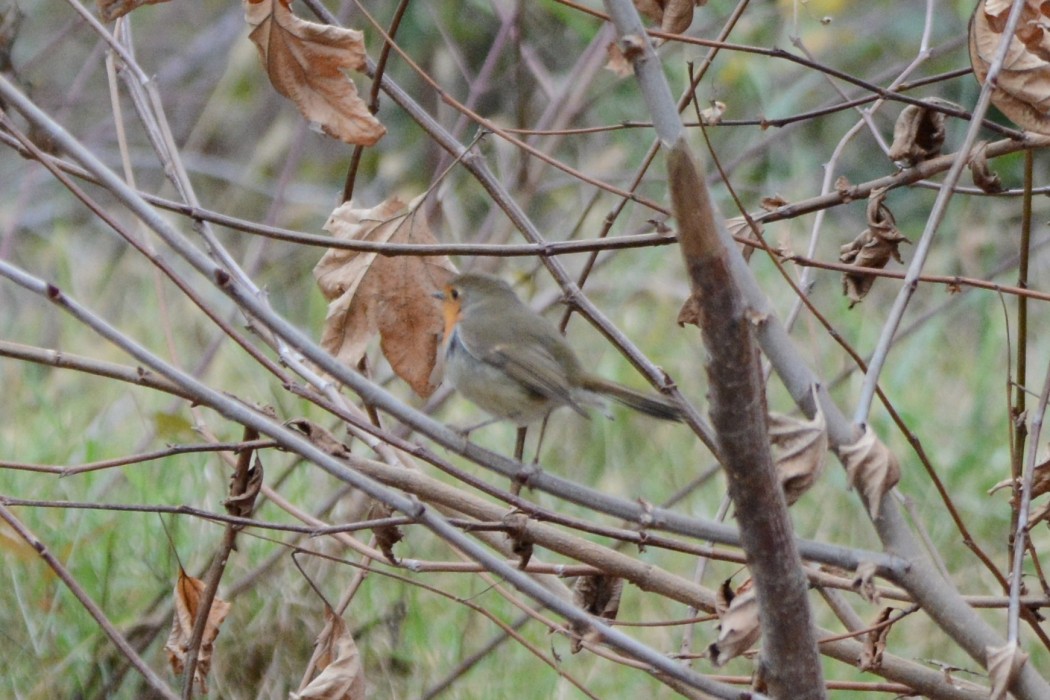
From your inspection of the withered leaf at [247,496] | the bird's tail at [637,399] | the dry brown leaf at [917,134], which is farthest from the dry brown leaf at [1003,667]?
the withered leaf at [247,496]

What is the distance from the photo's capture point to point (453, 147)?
2197 millimetres

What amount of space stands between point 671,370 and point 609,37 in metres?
1.92

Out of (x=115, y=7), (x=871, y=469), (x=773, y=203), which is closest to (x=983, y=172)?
(x=773, y=203)

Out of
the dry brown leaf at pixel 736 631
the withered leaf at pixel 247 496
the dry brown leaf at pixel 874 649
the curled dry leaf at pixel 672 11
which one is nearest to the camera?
the dry brown leaf at pixel 736 631

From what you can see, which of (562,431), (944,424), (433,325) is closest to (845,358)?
(944,424)

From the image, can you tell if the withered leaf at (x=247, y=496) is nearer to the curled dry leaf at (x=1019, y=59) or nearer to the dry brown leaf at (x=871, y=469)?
the dry brown leaf at (x=871, y=469)

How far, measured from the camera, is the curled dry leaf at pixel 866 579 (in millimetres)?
1510

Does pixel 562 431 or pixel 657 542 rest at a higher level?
pixel 562 431

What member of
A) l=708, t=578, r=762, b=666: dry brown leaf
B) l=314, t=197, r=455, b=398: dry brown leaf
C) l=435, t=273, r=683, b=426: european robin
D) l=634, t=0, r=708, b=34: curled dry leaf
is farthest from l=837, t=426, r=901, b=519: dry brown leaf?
l=435, t=273, r=683, b=426: european robin

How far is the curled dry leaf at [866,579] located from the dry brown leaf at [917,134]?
0.80 meters

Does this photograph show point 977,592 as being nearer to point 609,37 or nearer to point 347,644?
point 609,37

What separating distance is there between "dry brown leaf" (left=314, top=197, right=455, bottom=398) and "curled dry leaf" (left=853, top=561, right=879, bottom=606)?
999mm

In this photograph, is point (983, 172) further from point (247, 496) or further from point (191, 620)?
point (191, 620)

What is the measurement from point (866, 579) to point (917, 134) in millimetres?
875
